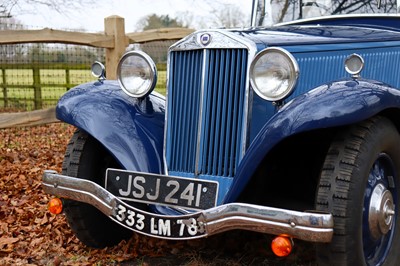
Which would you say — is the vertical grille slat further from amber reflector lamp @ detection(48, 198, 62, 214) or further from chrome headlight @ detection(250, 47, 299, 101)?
amber reflector lamp @ detection(48, 198, 62, 214)

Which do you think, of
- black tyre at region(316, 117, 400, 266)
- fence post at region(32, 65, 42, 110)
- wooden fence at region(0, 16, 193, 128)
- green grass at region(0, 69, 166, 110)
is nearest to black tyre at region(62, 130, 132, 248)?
black tyre at region(316, 117, 400, 266)

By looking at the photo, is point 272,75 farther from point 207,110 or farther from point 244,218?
point 244,218

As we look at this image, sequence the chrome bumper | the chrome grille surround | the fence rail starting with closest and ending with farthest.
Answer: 1. the chrome bumper
2. the chrome grille surround
3. the fence rail

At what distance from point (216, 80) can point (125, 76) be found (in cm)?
71

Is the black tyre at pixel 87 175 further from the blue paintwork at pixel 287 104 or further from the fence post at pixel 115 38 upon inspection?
the fence post at pixel 115 38

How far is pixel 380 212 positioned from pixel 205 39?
133 centimetres

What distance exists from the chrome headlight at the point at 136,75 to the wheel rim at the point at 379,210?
1.44 m

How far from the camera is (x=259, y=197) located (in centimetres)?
324

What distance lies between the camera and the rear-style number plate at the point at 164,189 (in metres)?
2.99

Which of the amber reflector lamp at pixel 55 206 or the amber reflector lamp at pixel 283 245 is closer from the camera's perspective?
the amber reflector lamp at pixel 283 245

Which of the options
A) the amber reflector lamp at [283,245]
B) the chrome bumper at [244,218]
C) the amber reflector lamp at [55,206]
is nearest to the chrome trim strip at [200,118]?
the chrome bumper at [244,218]

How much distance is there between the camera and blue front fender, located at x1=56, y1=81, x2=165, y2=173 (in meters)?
3.35

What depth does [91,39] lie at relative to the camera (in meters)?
6.44

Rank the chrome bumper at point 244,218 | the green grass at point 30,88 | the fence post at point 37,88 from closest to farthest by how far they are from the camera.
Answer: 1. the chrome bumper at point 244,218
2. the fence post at point 37,88
3. the green grass at point 30,88
